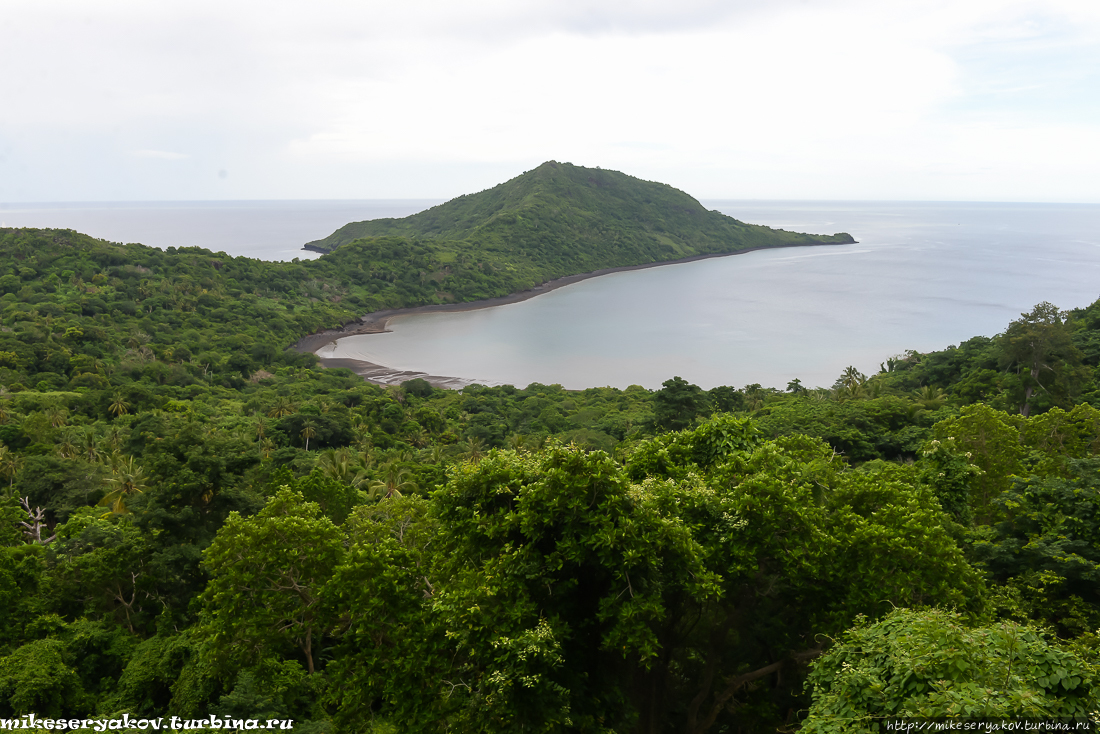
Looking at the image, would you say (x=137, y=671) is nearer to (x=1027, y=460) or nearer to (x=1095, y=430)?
(x=1027, y=460)

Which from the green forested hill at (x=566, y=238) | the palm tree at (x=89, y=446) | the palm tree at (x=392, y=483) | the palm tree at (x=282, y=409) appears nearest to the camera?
the palm tree at (x=392, y=483)

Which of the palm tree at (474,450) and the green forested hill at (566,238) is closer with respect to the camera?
the palm tree at (474,450)

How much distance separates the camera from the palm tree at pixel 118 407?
48.8 m

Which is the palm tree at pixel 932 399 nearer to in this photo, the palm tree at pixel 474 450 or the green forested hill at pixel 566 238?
the palm tree at pixel 474 450

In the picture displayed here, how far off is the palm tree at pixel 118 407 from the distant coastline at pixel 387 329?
75.8 feet

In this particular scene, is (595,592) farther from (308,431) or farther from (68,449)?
(308,431)

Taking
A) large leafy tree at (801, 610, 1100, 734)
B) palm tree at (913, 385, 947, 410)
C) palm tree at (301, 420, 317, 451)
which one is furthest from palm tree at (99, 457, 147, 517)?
palm tree at (913, 385, 947, 410)

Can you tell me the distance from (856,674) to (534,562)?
4.14m

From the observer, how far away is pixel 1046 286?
100 meters

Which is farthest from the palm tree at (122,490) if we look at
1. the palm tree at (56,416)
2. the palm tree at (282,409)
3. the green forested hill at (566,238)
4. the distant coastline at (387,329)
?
the green forested hill at (566,238)

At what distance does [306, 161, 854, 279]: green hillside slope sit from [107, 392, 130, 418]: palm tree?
258 feet

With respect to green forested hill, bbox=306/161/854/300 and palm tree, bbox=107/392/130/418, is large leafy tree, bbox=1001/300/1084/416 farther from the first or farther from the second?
green forested hill, bbox=306/161/854/300

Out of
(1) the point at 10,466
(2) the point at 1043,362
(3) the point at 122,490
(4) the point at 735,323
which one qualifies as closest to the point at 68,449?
(1) the point at 10,466

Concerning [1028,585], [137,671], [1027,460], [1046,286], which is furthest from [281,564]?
[1046,286]
